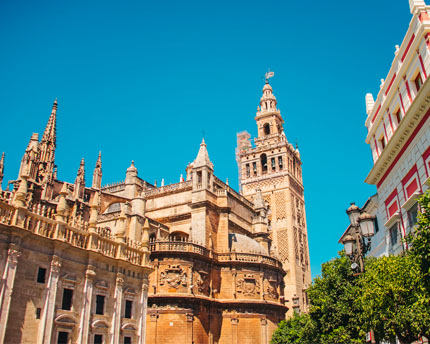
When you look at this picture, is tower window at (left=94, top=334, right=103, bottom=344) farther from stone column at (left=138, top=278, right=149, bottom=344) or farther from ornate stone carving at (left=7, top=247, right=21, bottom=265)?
ornate stone carving at (left=7, top=247, right=21, bottom=265)

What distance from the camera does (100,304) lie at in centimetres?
2059

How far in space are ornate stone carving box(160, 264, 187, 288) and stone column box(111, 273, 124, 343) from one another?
11561mm

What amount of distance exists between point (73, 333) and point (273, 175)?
Result: 151 ft

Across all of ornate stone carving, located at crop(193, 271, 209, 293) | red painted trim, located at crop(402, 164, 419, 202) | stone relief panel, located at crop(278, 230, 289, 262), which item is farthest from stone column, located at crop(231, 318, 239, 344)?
red painted trim, located at crop(402, 164, 419, 202)

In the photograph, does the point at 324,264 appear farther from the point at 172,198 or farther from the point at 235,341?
the point at 172,198

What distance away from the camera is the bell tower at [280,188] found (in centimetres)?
5547

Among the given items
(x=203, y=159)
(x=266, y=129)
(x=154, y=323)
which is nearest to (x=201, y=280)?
(x=154, y=323)

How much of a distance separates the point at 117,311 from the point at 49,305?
4.16 m

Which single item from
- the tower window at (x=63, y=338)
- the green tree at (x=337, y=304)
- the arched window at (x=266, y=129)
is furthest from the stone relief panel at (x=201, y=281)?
the arched window at (x=266, y=129)

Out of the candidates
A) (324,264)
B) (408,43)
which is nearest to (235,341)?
(324,264)

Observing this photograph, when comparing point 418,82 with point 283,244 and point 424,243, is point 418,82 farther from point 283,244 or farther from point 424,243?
point 283,244

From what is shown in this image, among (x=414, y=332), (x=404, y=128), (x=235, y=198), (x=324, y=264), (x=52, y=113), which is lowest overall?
(x=414, y=332)

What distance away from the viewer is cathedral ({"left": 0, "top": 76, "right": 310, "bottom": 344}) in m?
17.8

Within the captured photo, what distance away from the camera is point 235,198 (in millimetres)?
45406
